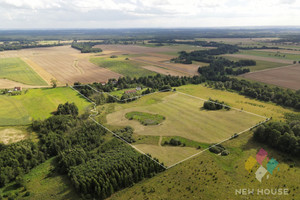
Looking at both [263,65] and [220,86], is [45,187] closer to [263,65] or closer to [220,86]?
[220,86]

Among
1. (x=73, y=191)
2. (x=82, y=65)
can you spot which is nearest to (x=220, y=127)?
(x=73, y=191)

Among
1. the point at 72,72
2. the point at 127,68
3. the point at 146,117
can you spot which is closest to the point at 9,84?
the point at 72,72

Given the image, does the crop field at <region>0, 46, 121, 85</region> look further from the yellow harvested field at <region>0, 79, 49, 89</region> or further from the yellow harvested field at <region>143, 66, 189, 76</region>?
the yellow harvested field at <region>143, 66, 189, 76</region>

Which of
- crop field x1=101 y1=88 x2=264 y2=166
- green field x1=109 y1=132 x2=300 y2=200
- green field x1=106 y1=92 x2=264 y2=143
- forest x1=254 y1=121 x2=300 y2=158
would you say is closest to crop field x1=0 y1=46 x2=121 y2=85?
crop field x1=101 y1=88 x2=264 y2=166

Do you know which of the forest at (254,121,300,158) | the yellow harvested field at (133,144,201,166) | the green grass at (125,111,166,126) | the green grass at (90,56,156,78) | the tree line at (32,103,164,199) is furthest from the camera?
the green grass at (90,56,156,78)

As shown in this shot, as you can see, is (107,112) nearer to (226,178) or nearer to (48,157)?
(48,157)

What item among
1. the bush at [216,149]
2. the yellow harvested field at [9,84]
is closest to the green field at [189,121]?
the bush at [216,149]

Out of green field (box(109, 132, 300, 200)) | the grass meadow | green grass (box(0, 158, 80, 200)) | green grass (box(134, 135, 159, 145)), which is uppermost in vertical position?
the grass meadow

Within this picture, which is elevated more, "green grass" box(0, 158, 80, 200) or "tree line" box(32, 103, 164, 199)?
"tree line" box(32, 103, 164, 199)
